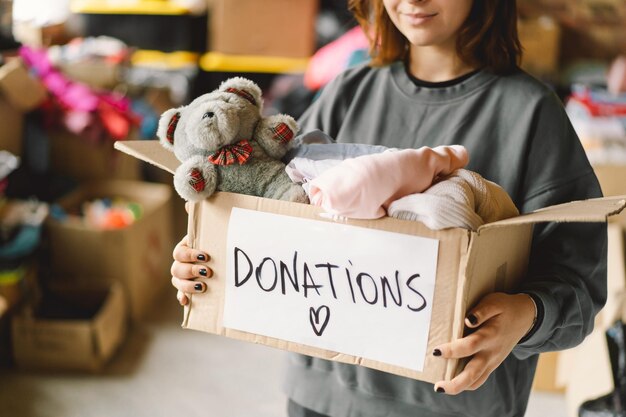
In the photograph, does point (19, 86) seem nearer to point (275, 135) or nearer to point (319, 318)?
point (275, 135)

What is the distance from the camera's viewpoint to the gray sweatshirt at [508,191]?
883 mm

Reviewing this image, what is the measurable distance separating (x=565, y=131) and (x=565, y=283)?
0.20 metres

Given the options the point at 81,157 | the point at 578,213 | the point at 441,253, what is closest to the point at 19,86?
the point at 81,157

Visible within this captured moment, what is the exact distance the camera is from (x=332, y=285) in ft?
2.45

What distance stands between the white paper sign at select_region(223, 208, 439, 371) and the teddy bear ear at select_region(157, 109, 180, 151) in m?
0.13

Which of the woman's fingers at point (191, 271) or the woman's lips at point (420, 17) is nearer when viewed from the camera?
the woman's fingers at point (191, 271)

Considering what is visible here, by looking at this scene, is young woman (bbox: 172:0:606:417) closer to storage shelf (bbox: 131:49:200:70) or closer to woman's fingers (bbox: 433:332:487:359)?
woman's fingers (bbox: 433:332:487:359)

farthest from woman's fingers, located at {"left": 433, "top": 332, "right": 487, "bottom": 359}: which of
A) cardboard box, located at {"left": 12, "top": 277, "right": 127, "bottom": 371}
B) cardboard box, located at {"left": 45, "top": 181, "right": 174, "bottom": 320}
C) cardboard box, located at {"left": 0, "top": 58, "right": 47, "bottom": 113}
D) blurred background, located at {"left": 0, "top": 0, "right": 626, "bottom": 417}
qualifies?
cardboard box, located at {"left": 0, "top": 58, "right": 47, "bottom": 113}

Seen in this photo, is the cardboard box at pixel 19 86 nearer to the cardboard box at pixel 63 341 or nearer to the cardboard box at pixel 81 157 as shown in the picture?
the cardboard box at pixel 81 157

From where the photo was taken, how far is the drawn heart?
76cm

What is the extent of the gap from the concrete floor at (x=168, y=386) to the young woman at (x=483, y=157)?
3.53ft

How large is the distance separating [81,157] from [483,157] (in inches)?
86.6

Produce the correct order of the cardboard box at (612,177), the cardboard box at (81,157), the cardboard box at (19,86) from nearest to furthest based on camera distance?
the cardboard box at (612,177)
the cardboard box at (19,86)
the cardboard box at (81,157)

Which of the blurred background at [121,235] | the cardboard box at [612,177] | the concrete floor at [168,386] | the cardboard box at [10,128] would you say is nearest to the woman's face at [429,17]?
the blurred background at [121,235]
